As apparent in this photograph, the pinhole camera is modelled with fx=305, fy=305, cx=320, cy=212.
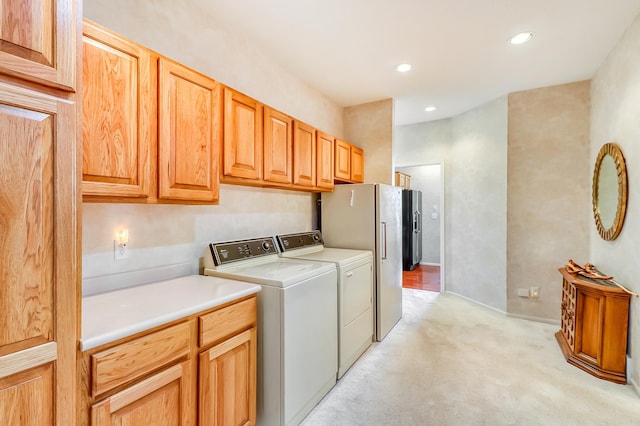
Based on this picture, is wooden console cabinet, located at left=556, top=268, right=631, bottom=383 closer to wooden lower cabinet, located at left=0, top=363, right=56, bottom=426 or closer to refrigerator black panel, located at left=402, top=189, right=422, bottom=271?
wooden lower cabinet, located at left=0, top=363, right=56, bottom=426

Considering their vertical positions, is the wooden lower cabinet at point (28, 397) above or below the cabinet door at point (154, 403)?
above

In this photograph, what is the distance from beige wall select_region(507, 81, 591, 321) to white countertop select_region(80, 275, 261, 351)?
11.2 feet

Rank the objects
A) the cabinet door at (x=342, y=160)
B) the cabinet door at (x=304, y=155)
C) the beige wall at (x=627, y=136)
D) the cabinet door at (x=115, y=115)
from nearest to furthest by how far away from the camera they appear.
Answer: the cabinet door at (x=115, y=115) → the beige wall at (x=627, y=136) → the cabinet door at (x=304, y=155) → the cabinet door at (x=342, y=160)

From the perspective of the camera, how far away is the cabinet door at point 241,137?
1.97 m

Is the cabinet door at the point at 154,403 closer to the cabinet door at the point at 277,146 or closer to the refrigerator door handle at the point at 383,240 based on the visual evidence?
the cabinet door at the point at 277,146

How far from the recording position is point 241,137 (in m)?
2.09

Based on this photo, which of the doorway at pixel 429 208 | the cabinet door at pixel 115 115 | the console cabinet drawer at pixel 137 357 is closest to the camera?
the console cabinet drawer at pixel 137 357

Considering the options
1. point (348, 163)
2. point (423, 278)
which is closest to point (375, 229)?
point (348, 163)

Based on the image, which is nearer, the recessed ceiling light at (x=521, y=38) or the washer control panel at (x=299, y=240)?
the recessed ceiling light at (x=521, y=38)

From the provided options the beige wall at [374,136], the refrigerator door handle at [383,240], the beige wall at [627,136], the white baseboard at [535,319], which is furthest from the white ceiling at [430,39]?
the white baseboard at [535,319]

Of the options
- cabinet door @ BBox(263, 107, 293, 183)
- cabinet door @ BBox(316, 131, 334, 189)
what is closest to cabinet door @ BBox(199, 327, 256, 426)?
cabinet door @ BBox(263, 107, 293, 183)

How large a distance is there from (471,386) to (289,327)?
154 cm

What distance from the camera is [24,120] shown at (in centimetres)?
86

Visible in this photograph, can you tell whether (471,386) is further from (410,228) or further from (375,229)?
(410,228)
